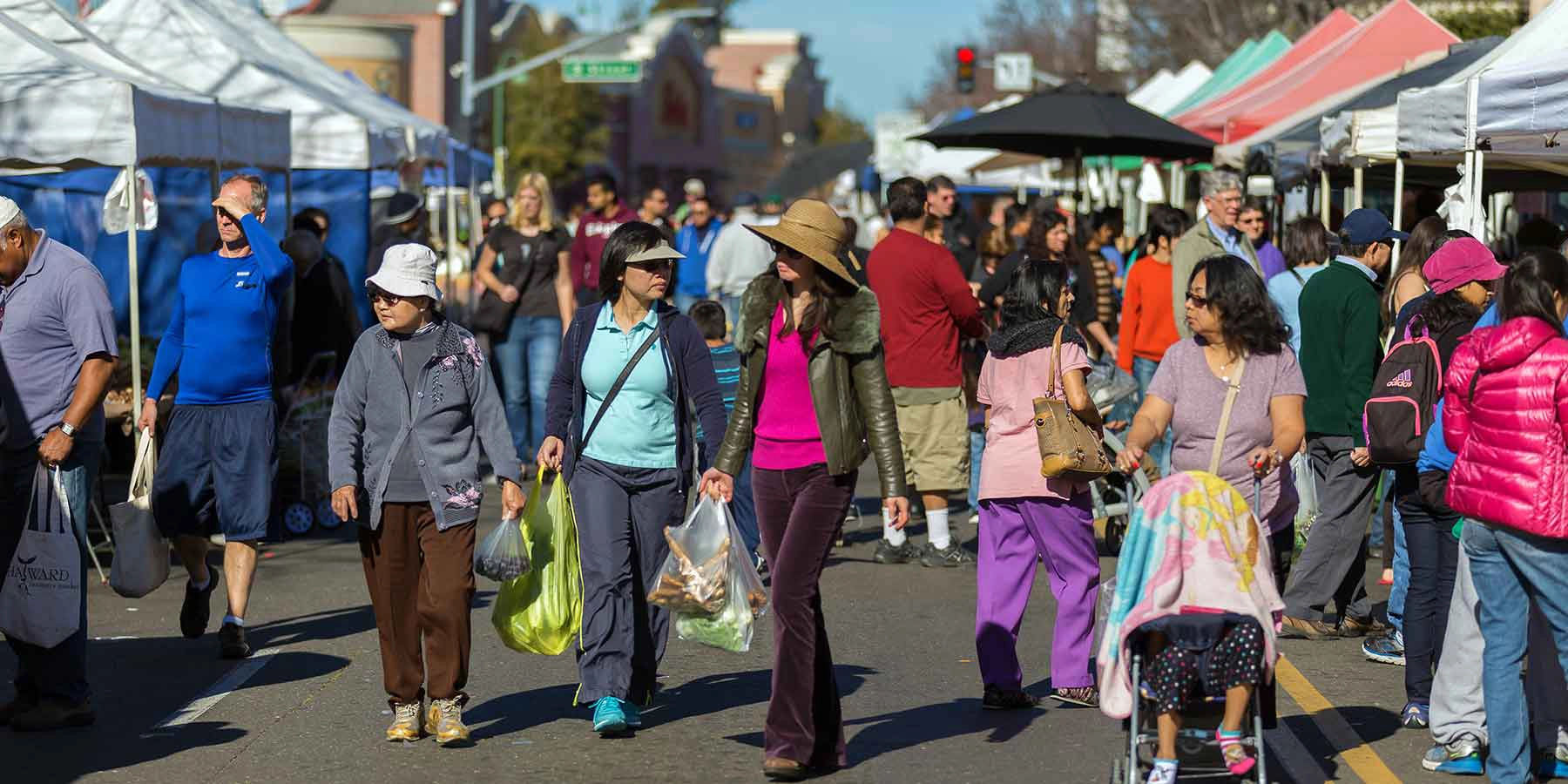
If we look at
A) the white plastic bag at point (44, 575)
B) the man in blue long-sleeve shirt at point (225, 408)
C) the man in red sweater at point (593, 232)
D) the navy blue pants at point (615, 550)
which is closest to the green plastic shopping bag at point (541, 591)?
the navy blue pants at point (615, 550)

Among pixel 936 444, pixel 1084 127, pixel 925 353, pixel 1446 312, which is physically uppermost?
pixel 1084 127

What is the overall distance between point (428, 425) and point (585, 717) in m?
1.34

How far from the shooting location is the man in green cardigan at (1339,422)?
9.18 metres

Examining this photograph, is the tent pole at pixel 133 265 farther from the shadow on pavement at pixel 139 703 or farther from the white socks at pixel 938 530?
the white socks at pixel 938 530

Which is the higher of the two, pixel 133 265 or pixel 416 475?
pixel 133 265

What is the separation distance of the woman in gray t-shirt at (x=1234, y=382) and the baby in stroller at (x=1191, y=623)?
44.0 inches

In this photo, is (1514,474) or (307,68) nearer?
(1514,474)

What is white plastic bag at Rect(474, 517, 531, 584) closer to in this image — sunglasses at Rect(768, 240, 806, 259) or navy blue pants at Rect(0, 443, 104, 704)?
sunglasses at Rect(768, 240, 806, 259)

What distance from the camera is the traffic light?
34250 millimetres

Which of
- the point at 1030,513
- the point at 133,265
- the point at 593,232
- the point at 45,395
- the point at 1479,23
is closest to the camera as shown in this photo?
the point at 45,395

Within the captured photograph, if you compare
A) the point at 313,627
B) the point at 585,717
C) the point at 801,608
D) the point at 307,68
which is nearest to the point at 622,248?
the point at 801,608

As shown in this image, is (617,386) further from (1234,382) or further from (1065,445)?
(1234,382)

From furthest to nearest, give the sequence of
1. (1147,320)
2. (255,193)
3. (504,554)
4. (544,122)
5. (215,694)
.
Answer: (544,122)
(1147,320)
(255,193)
(215,694)
(504,554)

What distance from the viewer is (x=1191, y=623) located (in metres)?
5.83
